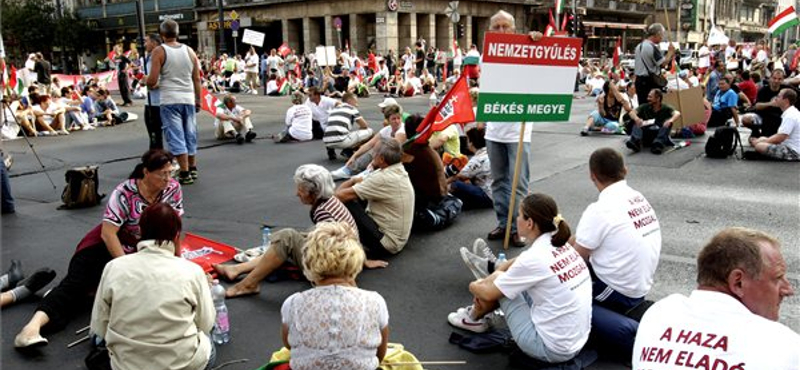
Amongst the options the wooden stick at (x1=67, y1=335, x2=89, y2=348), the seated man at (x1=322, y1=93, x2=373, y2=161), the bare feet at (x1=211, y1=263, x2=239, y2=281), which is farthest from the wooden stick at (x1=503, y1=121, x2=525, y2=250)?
the seated man at (x1=322, y1=93, x2=373, y2=161)

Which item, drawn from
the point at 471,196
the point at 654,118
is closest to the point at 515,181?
the point at 471,196

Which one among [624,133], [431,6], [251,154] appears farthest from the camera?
[431,6]

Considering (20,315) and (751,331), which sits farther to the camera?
(20,315)

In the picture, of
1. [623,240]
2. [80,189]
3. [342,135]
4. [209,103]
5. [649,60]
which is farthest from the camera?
[209,103]

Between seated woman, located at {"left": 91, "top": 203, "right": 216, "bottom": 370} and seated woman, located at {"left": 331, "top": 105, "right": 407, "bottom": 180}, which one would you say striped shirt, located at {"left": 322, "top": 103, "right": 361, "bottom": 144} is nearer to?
seated woman, located at {"left": 331, "top": 105, "right": 407, "bottom": 180}

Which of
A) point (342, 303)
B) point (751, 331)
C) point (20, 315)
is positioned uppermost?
point (751, 331)

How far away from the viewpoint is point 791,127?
1030 cm

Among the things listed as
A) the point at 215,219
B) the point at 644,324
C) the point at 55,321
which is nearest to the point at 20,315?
the point at 55,321

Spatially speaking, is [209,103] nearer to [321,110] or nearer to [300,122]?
[300,122]

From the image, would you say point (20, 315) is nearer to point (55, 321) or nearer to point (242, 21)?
point (55, 321)

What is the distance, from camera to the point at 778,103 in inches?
412

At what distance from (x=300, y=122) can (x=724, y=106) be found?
9.32m

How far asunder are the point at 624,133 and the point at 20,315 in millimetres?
11900

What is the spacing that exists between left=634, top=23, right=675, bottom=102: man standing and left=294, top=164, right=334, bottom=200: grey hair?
340 inches
